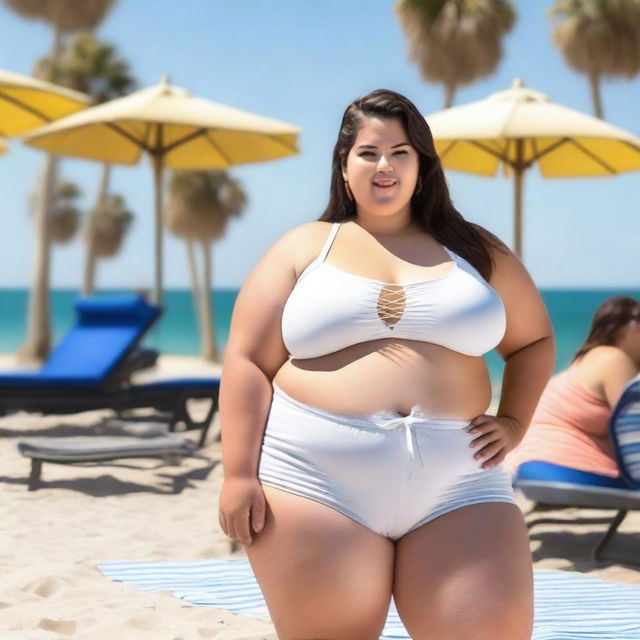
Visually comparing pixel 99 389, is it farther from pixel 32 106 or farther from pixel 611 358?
pixel 611 358

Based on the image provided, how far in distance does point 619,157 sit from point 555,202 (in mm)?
83461

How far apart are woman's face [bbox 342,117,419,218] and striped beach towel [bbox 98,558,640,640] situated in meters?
1.68

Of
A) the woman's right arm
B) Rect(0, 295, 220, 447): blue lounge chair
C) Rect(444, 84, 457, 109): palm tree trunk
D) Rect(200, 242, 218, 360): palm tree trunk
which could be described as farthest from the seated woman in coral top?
Rect(200, 242, 218, 360): palm tree trunk

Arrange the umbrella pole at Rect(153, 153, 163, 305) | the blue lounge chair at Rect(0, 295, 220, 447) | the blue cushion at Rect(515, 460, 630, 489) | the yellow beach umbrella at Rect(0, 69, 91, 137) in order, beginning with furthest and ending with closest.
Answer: the umbrella pole at Rect(153, 153, 163, 305)
the yellow beach umbrella at Rect(0, 69, 91, 137)
the blue lounge chair at Rect(0, 295, 220, 447)
the blue cushion at Rect(515, 460, 630, 489)

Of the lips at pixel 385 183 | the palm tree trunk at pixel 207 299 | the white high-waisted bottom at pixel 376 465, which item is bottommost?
the palm tree trunk at pixel 207 299

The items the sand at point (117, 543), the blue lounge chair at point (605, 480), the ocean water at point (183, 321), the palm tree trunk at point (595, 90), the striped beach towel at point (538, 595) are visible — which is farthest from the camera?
the ocean water at point (183, 321)

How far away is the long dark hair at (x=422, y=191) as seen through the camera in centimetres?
213

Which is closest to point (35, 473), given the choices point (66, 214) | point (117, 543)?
point (117, 543)

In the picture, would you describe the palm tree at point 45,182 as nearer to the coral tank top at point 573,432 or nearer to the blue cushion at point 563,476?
the coral tank top at point 573,432

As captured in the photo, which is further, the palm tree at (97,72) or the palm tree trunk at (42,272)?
the palm tree at (97,72)

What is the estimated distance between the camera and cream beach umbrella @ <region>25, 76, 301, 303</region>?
9.48 metres

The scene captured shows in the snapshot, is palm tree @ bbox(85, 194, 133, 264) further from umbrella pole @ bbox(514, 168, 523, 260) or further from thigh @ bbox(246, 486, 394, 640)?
thigh @ bbox(246, 486, 394, 640)

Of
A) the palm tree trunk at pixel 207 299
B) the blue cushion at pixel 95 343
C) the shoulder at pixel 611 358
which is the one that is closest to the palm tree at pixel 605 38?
the palm tree trunk at pixel 207 299

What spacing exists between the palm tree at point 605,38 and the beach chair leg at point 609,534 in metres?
19.5
